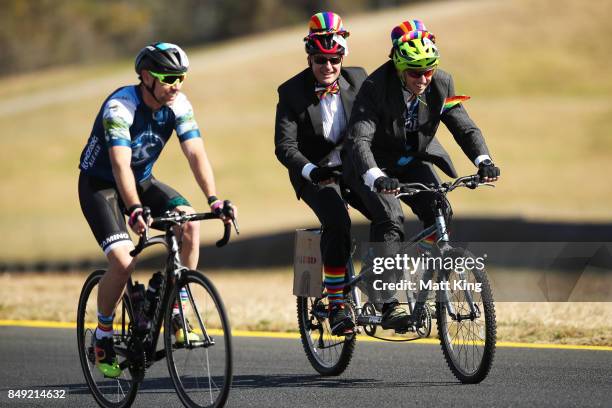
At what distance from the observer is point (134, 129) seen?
7.60 metres

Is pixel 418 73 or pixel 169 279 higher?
pixel 418 73

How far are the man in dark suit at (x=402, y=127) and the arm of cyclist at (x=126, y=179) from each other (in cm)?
158

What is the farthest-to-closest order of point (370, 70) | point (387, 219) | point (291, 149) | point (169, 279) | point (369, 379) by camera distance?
1. point (370, 70)
2. point (291, 149)
3. point (369, 379)
4. point (387, 219)
5. point (169, 279)

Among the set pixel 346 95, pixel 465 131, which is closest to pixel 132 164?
pixel 346 95

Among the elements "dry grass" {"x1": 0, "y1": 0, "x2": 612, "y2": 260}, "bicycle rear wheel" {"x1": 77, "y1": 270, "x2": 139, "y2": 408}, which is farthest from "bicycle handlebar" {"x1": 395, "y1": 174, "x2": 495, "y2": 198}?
"dry grass" {"x1": 0, "y1": 0, "x2": 612, "y2": 260}

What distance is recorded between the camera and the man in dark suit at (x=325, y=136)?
27.9 ft

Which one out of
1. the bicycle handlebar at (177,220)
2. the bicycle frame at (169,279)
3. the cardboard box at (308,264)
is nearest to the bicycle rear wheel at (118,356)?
the bicycle frame at (169,279)

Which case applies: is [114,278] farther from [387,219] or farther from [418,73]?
[418,73]

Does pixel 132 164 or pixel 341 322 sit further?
pixel 341 322

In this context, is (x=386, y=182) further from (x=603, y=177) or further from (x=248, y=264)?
(x=603, y=177)

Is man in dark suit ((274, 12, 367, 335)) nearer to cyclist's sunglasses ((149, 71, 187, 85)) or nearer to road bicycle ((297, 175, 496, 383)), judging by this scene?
road bicycle ((297, 175, 496, 383))

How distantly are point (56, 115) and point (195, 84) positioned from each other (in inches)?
266

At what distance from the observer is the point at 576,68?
192 feet

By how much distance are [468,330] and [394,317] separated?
0.51 metres
